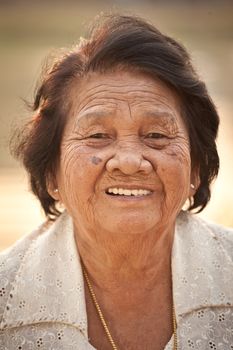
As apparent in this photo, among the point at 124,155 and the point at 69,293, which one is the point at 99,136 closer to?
the point at 124,155

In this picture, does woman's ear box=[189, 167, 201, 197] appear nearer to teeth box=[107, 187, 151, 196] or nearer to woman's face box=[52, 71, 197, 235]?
woman's face box=[52, 71, 197, 235]

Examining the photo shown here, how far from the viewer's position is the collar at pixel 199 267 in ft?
12.9

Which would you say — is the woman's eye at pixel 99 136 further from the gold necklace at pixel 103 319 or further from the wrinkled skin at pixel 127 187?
the gold necklace at pixel 103 319

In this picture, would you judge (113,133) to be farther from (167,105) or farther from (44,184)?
(44,184)

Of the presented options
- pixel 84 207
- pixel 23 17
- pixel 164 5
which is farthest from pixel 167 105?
pixel 164 5

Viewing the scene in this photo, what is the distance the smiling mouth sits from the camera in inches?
146

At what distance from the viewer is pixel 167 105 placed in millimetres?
3883

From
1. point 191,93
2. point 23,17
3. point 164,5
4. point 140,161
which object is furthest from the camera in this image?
point 164,5

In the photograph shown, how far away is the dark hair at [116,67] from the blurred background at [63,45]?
0.72 feet

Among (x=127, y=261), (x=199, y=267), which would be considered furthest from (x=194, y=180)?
(x=127, y=261)

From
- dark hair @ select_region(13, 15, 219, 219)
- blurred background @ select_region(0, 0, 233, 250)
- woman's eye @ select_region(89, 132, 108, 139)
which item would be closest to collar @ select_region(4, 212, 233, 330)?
dark hair @ select_region(13, 15, 219, 219)

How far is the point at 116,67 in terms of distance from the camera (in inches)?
152

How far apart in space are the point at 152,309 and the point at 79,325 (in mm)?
420

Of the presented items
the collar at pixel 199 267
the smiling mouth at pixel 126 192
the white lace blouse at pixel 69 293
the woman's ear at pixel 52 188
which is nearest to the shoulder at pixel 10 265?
the white lace blouse at pixel 69 293
